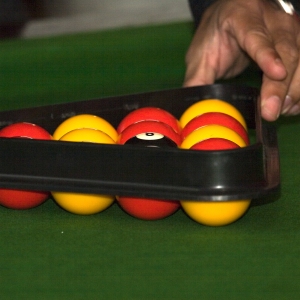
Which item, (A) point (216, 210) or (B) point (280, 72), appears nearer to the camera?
(A) point (216, 210)

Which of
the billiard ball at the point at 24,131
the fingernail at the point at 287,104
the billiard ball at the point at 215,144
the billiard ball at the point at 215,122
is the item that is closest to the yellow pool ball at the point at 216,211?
the billiard ball at the point at 215,144

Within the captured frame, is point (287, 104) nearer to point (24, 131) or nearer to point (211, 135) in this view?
point (211, 135)

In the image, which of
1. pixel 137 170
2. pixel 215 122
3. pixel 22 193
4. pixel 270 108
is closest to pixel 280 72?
pixel 270 108

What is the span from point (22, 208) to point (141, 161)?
0.32m

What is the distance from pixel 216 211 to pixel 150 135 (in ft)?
0.86

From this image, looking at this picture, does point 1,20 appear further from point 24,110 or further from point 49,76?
point 24,110

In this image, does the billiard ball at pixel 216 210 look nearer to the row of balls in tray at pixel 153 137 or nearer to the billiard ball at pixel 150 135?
the row of balls in tray at pixel 153 137

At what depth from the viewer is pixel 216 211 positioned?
154 centimetres

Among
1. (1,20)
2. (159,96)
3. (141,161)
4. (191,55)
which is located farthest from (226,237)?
(1,20)

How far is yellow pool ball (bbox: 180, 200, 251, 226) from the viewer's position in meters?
1.54

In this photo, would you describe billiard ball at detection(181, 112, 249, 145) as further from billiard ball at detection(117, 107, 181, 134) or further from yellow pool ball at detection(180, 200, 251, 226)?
yellow pool ball at detection(180, 200, 251, 226)

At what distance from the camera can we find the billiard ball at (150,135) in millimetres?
1671

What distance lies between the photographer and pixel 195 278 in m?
1.31

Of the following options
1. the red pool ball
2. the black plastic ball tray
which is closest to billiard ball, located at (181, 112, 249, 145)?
the black plastic ball tray
